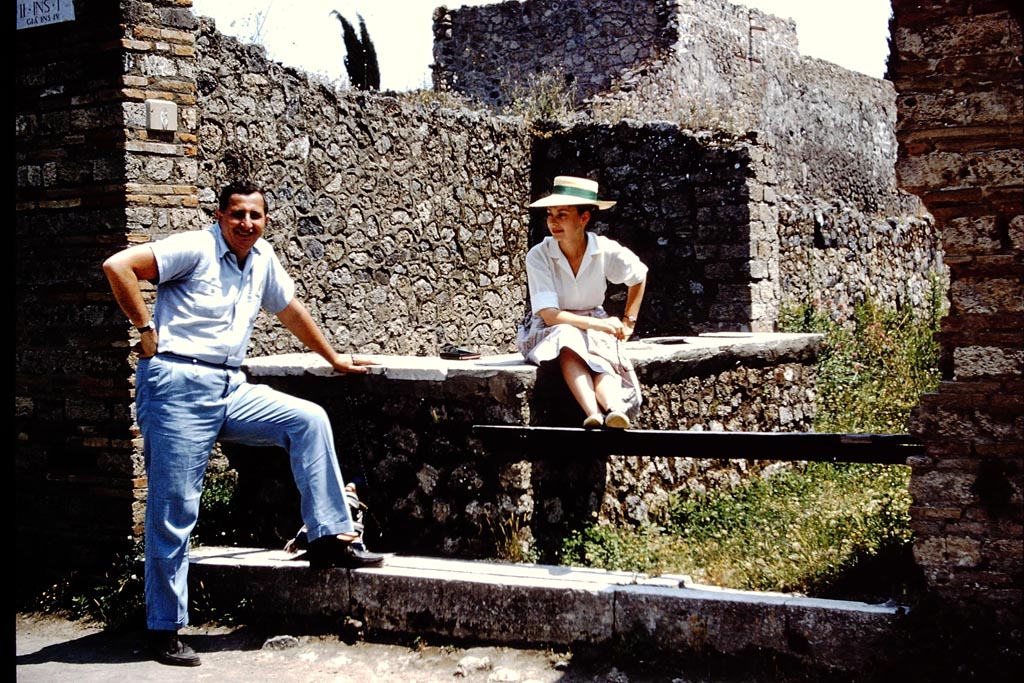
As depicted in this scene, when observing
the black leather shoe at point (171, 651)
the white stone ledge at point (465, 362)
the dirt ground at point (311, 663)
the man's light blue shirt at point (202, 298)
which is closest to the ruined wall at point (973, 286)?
the dirt ground at point (311, 663)

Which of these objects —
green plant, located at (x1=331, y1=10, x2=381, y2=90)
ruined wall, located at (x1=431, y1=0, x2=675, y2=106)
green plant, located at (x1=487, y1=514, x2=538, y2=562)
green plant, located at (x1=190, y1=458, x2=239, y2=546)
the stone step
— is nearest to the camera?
the stone step

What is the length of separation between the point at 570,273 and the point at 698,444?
4.23 ft

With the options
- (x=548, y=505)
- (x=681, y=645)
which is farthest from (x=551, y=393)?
(x=681, y=645)

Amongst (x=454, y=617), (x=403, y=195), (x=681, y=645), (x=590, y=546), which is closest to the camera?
(x=681, y=645)

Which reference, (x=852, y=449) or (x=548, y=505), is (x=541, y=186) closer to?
(x=548, y=505)

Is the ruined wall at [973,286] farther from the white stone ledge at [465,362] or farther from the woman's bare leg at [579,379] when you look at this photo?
the white stone ledge at [465,362]

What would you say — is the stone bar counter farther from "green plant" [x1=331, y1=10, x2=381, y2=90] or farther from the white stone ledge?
"green plant" [x1=331, y1=10, x2=381, y2=90]

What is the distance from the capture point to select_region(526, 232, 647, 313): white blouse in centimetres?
608

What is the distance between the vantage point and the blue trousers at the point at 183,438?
16.6 feet

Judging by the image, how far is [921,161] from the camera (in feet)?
15.1

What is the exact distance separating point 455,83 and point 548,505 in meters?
13.4

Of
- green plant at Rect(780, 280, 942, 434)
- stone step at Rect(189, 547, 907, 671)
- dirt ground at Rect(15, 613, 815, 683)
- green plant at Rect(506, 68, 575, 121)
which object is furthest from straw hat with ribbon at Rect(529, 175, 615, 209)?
green plant at Rect(506, 68, 575, 121)

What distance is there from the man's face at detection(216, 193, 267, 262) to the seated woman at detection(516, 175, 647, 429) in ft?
4.77

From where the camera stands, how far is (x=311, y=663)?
5098 mm
